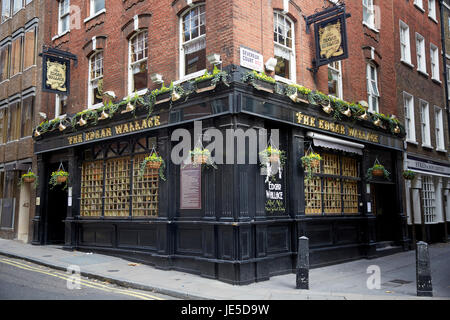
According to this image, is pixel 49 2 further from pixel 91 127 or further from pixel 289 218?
pixel 289 218

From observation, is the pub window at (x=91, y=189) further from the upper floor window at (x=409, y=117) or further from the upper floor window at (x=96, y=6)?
the upper floor window at (x=409, y=117)

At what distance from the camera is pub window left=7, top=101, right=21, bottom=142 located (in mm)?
18859

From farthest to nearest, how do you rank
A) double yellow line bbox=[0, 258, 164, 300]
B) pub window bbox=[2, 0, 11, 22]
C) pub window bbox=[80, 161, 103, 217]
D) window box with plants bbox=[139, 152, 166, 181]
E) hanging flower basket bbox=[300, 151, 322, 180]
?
1. pub window bbox=[2, 0, 11, 22]
2. pub window bbox=[80, 161, 103, 217]
3. hanging flower basket bbox=[300, 151, 322, 180]
4. window box with plants bbox=[139, 152, 166, 181]
5. double yellow line bbox=[0, 258, 164, 300]

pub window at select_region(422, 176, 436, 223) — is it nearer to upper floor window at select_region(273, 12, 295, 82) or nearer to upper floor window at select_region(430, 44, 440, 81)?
upper floor window at select_region(430, 44, 440, 81)

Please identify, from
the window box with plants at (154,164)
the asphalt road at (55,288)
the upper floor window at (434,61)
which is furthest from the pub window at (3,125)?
the upper floor window at (434,61)

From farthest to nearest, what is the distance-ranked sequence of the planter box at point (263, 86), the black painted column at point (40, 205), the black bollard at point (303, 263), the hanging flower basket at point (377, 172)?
the black painted column at point (40, 205) < the hanging flower basket at point (377, 172) < the planter box at point (263, 86) < the black bollard at point (303, 263)

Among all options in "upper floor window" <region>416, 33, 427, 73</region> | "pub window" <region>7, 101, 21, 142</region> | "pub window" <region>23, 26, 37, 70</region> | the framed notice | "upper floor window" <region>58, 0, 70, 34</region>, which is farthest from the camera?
"upper floor window" <region>416, 33, 427, 73</region>

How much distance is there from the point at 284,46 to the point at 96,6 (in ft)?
25.3

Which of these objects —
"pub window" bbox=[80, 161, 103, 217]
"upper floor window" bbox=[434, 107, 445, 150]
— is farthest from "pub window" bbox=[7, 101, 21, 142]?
"upper floor window" bbox=[434, 107, 445, 150]

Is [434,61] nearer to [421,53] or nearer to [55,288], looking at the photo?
Answer: [421,53]

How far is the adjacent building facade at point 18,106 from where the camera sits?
1772 cm

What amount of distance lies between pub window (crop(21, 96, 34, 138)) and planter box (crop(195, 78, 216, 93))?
34.5 feet

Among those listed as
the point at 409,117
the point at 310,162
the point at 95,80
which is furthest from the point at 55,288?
the point at 409,117

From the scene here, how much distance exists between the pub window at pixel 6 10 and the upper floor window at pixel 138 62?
36.3 feet
